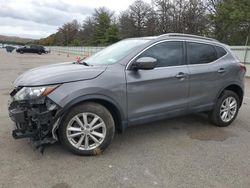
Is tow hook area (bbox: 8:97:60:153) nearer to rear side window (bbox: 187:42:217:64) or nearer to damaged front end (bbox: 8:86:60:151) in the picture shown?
damaged front end (bbox: 8:86:60:151)

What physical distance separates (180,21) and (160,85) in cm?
4664

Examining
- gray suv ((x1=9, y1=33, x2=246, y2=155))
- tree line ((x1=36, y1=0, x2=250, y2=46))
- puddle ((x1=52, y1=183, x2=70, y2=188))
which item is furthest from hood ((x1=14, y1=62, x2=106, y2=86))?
tree line ((x1=36, y1=0, x2=250, y2=46))

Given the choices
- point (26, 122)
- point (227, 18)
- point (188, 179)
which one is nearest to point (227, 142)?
point (188, 179)

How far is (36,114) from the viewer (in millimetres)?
3453

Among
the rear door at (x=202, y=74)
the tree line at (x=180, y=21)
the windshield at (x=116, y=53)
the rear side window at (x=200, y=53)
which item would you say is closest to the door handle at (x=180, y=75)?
the rear door at (x=202, y=74)

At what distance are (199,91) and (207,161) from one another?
1.41 metres

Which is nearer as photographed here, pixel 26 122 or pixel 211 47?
pixel 26 122

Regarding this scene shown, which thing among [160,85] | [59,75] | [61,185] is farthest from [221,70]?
[61,185]

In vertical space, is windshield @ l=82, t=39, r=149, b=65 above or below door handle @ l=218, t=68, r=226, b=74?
above

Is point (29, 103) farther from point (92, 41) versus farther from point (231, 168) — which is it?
point (92, 41)

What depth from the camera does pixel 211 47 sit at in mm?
5172

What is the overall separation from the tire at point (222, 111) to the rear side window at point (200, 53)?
2.51ft

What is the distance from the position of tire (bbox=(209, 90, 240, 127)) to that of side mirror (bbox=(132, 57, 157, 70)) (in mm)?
1886

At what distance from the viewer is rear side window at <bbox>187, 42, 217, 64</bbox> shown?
188 inches
